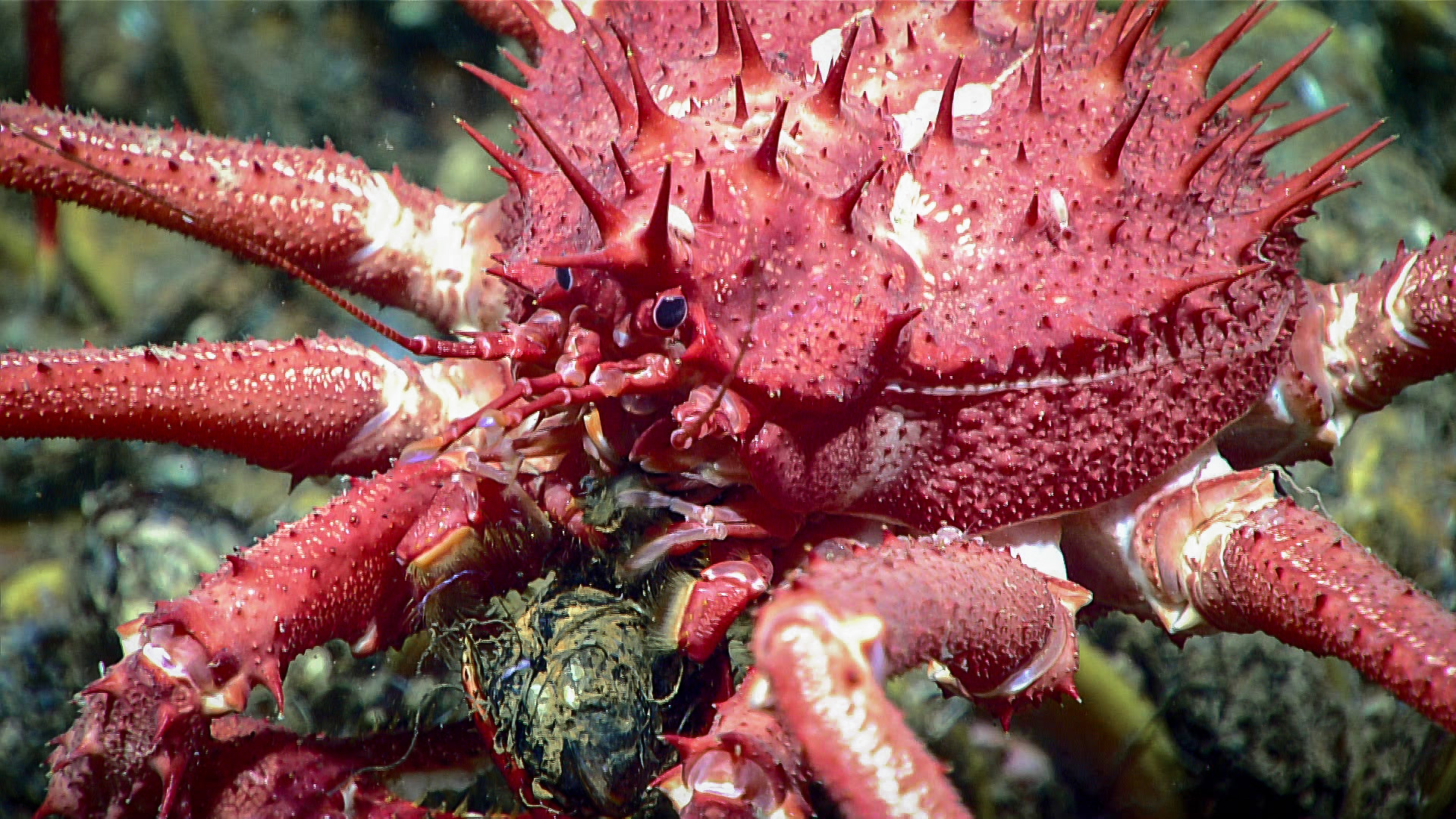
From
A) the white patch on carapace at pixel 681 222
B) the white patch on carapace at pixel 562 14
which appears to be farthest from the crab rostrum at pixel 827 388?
the white patch on carapace at pixel 562 14

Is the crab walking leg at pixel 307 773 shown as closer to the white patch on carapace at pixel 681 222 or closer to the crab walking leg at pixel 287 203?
the crab walking leg at pixel 287 203

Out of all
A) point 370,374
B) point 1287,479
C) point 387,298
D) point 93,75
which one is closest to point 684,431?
point 370,374

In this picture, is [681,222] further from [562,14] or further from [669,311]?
[562,14]

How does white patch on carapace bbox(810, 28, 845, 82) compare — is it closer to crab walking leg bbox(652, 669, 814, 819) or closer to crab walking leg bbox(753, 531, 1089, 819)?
crab walking leg bbox(753, 531, 1089, 819)

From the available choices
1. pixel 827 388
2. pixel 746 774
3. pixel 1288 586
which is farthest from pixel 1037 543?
pixel 746 774

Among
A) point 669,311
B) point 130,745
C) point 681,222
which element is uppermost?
point 681,222

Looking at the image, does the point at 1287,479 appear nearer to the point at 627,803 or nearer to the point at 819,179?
the point at 819,179

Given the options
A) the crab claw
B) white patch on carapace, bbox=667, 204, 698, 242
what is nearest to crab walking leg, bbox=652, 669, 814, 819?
white patch on carapace, bbox=667, 204, 698, 242
